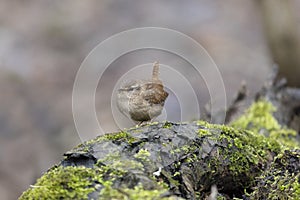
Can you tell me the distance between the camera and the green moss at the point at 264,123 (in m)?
2.90

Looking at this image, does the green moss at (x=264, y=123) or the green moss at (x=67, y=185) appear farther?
the green moss at (x=264, y=123)

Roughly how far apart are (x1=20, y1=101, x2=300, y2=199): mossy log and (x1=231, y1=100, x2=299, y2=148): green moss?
87cm

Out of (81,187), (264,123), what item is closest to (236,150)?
(81,187)

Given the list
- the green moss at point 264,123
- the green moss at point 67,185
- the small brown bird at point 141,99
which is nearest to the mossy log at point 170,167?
the green moss at point 67,185

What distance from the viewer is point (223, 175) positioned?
5.82ft

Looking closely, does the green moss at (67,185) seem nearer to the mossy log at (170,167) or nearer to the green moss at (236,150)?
the mossy log at (170,167)

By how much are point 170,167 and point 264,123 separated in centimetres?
A: 157

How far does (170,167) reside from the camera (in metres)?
1.61

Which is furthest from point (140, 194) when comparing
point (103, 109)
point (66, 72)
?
point (66, 72)

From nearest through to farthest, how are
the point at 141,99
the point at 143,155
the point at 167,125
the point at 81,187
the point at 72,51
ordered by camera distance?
the point at 81,187
the point at 143,155
the point at 167,125
the point at 141,99
the point at 72,51

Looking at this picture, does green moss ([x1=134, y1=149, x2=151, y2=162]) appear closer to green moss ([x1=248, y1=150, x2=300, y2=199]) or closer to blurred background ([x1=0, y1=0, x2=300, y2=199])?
green moss ([x1=248, y1=150, x2=300, y2=199])

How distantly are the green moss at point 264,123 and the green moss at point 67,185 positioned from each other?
1.61m

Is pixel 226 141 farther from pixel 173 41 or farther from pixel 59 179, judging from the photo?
pixel 173 41

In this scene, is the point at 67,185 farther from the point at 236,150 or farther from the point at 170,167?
the point at 236,150
